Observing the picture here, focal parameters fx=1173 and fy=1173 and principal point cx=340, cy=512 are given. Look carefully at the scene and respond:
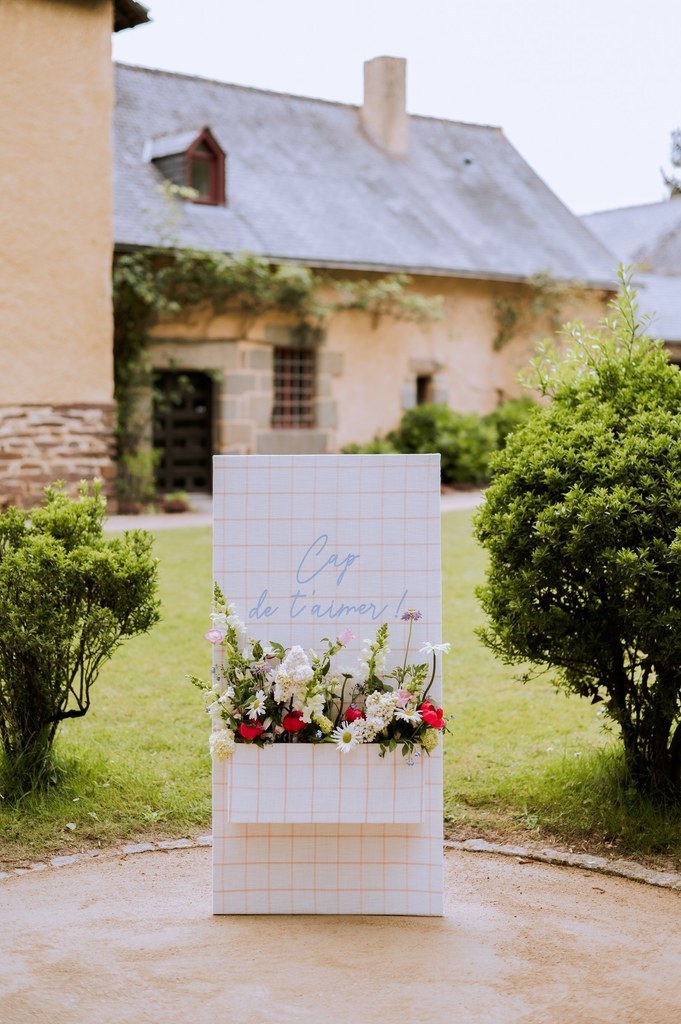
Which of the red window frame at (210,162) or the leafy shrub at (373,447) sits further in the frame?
the leafy shrub at (373,447)

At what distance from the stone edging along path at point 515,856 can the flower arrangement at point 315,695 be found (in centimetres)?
114

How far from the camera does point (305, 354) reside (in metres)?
16.7

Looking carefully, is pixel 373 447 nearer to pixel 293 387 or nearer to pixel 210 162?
pixel 293 387

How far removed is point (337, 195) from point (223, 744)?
49.1 feet

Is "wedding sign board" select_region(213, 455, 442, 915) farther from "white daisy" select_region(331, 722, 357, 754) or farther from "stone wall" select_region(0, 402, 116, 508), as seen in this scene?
"stone wall" select_region(0, 402, 116, 508)

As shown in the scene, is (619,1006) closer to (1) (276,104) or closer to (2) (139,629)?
(2) (139,629)

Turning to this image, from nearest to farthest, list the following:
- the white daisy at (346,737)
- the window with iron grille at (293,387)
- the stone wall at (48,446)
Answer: the white daisy at (346,737) < the stone wall at (48,446) < the window with iron grille at (293,387)

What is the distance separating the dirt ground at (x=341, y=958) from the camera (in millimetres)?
3072

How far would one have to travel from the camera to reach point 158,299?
14297 millimetres

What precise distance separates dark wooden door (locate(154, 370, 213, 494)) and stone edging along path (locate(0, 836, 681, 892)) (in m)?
11.0

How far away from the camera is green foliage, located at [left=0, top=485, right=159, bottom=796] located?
15.8 feet

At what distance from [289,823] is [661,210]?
85.4 ft

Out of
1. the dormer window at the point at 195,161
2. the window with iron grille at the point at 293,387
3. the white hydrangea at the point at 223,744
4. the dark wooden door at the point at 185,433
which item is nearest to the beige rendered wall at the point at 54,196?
the dark wooden door at the point at 185,433

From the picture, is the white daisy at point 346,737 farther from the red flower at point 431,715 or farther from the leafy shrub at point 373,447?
the leafy shrub at point 373,447
